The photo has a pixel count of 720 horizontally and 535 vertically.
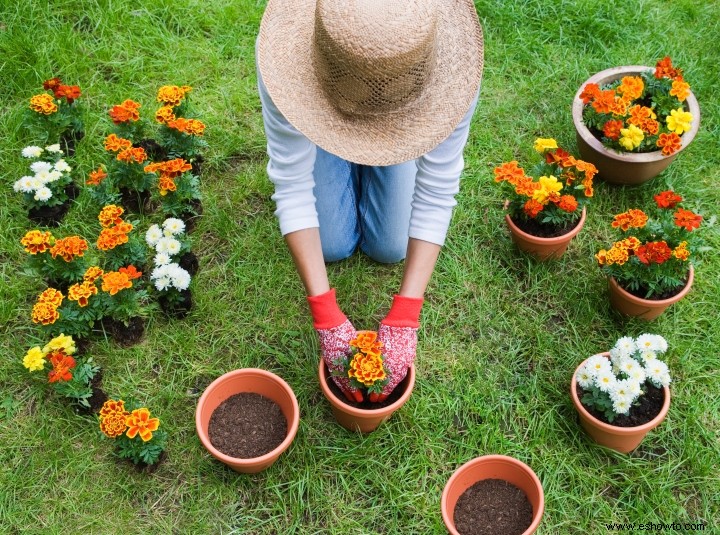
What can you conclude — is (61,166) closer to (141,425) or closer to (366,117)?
(141,425)

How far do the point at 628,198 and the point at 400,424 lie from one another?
1527 mm

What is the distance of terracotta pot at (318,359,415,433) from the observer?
219 centimetres

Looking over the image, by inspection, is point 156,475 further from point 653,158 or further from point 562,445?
point 653,158

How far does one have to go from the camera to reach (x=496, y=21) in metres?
3.69

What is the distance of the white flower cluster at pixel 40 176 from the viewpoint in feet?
9.14

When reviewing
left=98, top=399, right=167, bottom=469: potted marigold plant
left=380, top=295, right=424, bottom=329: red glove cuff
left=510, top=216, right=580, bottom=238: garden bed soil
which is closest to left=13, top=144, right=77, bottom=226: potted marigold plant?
left=98, top=399, right=167, bottom=469: potted marigold plant

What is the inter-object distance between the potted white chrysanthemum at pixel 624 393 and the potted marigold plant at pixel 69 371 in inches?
66.2

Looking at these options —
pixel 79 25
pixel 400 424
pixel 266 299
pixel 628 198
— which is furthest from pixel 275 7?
pixel 79 25

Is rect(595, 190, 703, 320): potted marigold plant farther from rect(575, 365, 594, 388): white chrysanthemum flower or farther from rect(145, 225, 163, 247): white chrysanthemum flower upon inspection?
rect(145, 225, 163, 247): white chrysanthemum flower

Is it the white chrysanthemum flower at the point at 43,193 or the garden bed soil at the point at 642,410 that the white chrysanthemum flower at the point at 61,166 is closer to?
the white chrysanthemum flower at the point at 43,193

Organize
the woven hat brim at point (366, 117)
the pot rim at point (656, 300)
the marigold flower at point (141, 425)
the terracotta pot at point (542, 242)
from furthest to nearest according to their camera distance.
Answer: the terracotta pot at point (542, 242) < the pot rim at point (656, 300) < the marigold flower at point (141, 425) < the woven hat brim at point (366, 117)

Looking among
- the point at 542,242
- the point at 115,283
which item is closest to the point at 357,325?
the point at 542,242

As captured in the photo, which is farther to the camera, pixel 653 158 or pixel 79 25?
pixel 79 25

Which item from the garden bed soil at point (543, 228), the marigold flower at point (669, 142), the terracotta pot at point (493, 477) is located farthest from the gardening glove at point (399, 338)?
the marigold flower at point (669, 142)
